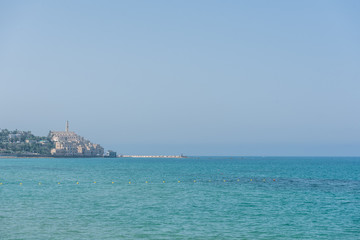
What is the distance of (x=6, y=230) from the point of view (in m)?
28.9

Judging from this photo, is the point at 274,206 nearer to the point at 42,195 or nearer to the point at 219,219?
the point at 219,219

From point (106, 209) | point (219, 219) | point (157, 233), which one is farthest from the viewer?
point (106, 209)

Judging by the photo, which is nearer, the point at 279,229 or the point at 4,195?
the point at 279,229

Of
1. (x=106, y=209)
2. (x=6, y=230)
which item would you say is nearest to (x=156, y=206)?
(x=106, y=209)

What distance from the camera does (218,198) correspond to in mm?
46906

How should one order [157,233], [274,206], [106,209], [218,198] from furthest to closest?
1. [218,198]
2. [274,206]
3. [106,209]
4. [157,233]

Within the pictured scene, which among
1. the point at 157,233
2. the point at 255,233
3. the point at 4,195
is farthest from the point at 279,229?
the point at 4,195

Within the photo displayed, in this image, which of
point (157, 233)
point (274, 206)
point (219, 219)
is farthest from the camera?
point (274, 206)

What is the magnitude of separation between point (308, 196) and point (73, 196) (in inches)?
1113

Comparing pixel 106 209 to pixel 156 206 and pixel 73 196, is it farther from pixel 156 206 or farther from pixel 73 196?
pixel 73 196

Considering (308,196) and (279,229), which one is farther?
(308,196)

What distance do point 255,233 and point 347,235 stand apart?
21.5ft

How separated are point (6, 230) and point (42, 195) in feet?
67.2

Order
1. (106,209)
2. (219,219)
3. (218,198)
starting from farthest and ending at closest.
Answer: (218,198) < (106,209) < (219,219)
